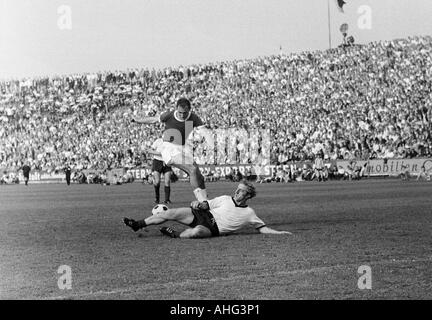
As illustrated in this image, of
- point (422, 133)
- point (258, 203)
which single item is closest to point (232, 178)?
point (422, 133)

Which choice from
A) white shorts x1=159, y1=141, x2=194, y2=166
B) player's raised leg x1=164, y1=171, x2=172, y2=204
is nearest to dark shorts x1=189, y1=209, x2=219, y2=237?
white shorts x1=159, y1=141, x2=194, y2=166

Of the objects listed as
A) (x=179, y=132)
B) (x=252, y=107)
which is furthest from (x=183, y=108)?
(x=252, y=107)

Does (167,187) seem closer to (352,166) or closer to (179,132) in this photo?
(179,132)

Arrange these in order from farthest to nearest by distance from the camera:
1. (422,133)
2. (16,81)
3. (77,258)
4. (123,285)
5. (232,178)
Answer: (16,81) < (232,178) < (422,133) < (77,258) < (123,285)

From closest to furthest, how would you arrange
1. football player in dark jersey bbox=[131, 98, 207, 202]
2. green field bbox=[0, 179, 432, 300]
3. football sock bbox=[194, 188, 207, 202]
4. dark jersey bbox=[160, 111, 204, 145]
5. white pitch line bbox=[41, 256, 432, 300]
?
white pitch line bbox=[41, 256, 432, 300] < green field bbox=[0, 179, 432, 300] < football sock bbox=[194, 188, 207, 202] < football player in dark jersey bbox=[131, 98, 207, 202] < dark jersey bbox=[160, 111, 204, 145]

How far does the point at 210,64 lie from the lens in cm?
5431

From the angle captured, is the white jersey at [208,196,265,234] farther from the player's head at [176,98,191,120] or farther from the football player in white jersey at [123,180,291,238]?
the player's head at [176,98,191,120]

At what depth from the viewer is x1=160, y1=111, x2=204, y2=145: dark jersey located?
14.5 meters

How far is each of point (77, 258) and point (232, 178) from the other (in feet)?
101

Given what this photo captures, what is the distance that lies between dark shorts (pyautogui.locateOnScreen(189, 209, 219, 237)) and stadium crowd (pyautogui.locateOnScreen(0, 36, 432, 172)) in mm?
27250

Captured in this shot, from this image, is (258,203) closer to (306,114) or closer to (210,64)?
(306,114)

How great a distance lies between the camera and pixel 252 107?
4666 cm

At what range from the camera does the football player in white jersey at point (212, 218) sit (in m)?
10.8

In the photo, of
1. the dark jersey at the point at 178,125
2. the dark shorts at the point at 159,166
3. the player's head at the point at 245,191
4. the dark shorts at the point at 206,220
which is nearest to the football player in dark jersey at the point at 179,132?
the dark jersey at the point at 178,125
